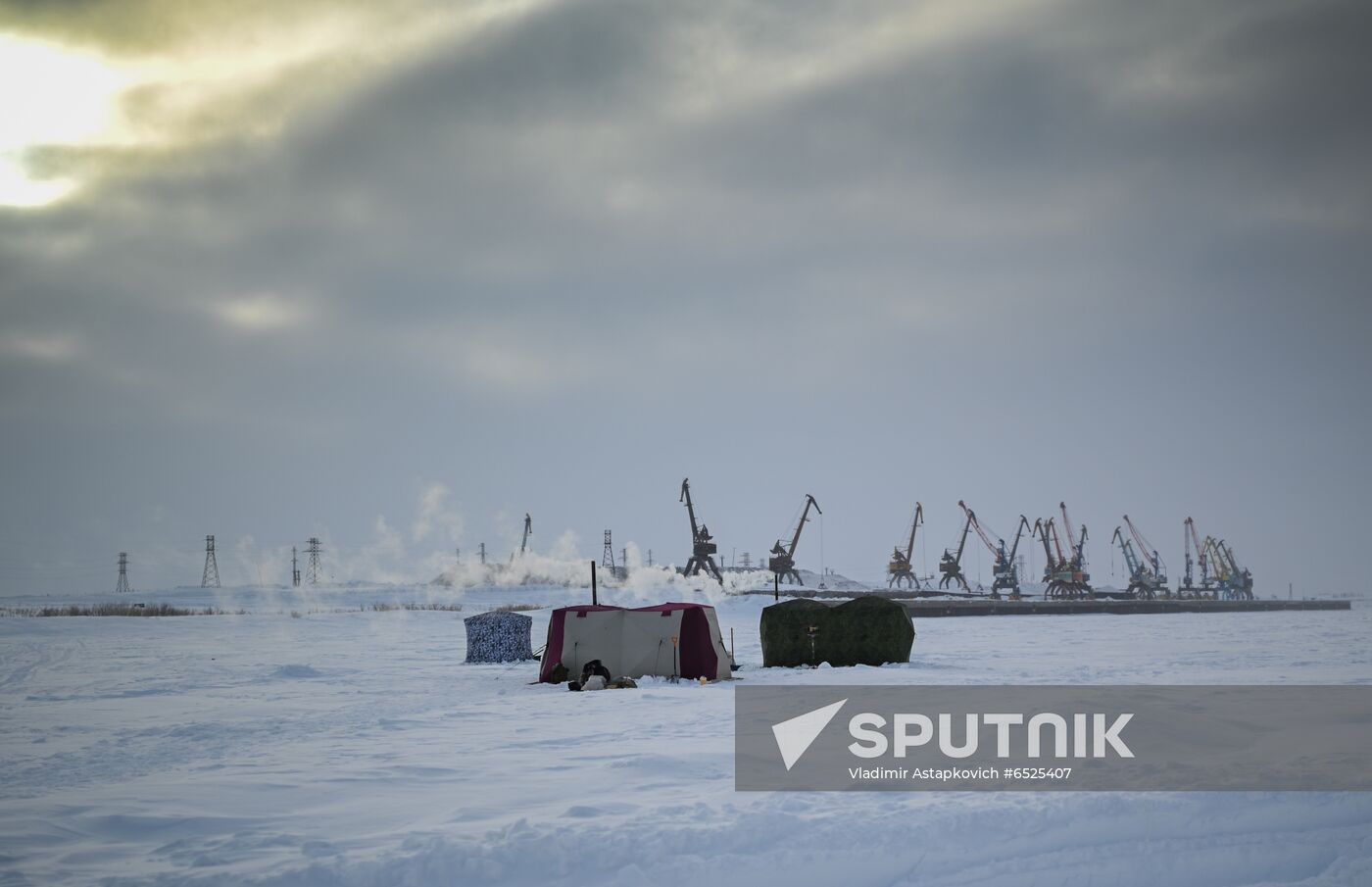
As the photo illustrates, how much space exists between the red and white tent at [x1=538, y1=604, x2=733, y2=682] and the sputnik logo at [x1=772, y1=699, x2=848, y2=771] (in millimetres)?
6762

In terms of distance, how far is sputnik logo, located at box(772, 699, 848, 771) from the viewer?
45.8ft

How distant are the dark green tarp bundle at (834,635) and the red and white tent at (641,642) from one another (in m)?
3.57

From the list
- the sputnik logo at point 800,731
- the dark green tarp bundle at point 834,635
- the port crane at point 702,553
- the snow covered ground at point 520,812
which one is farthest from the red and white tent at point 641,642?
the port crane at point 702,553

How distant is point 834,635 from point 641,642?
6045 millimetres

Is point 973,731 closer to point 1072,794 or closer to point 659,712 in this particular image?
point 1072,794

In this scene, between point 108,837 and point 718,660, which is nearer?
point 108,837

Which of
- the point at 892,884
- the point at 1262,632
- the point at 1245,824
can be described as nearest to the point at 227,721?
the point at 892,884

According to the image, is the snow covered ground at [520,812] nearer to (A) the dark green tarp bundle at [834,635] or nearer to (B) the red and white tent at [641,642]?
(B) the red and white tent at [641,642]

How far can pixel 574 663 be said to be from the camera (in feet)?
83.0

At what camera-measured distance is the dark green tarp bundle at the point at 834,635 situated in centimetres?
2872

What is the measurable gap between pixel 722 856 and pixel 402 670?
73.8ft

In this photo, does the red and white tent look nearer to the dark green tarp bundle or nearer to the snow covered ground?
the snow covered ground

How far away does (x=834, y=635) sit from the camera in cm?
2878

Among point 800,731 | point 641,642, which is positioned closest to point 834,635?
point 641,642
